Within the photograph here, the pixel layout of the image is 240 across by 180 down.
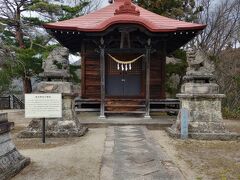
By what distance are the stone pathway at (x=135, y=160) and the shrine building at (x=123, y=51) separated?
4.71 m

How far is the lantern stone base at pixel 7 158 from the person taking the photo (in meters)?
4.88

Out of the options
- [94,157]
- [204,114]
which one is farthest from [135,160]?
[204,114]

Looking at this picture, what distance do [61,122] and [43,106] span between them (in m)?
1.26

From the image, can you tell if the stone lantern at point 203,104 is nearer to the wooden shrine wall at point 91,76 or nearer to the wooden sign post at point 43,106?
the wooden sign post at point 43,106

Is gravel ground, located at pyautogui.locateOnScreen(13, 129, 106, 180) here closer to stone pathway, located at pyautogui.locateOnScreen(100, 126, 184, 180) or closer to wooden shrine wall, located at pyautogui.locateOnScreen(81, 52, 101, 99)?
stone pathway, located at pyautogui.locateOnScreen(100, 126, 184, 180)

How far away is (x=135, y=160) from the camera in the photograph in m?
6.12

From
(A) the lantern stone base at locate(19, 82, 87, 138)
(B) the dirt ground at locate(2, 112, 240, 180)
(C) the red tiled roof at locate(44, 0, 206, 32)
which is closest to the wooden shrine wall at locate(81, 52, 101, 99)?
(C) the red tiled roof at locate(44, 0, 206, 32)

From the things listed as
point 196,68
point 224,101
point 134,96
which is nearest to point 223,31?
point 224,101

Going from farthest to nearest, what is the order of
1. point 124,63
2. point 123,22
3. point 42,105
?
point 124,63 → point 123,22 → point 42,105

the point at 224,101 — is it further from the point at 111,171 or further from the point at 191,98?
the point at 111,171

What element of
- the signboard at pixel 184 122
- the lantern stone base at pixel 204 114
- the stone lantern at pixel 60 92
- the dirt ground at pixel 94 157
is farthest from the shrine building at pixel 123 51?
the dirt ground at pixel 94 157

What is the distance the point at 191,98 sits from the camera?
8930 millimetres

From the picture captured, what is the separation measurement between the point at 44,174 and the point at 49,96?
10.2 ft

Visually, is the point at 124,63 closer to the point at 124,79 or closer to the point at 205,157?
the point at 124,79
